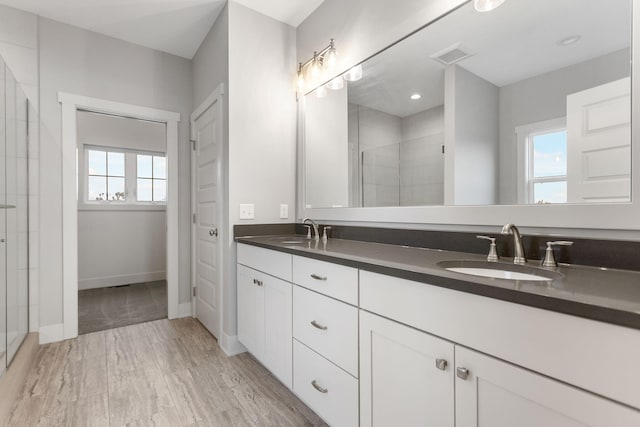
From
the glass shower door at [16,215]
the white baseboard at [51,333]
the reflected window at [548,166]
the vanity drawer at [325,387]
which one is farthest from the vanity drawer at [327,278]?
the white baseboard at [51,333]

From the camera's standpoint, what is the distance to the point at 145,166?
177 inches

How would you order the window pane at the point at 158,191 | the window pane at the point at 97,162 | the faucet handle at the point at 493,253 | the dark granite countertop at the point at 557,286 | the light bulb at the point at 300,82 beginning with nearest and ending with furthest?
the dark granite countertop at the point at 557,286 < the faucet handle at the point at 493,253 < the light bulb at the point at 300,82 < the window pane at the point at 97,162 < the window pane at the point at 158,191

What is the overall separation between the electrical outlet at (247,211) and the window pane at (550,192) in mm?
1739

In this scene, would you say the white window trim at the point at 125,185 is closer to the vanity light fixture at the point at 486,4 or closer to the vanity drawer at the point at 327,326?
the vanity drawer at the point at 327,326

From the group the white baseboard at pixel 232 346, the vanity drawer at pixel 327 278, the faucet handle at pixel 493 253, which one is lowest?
the white baseboard at pixel 232 346

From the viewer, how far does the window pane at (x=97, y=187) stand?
411 cm

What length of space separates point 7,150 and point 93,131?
238cm

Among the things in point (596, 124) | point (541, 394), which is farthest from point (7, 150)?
point (596, 124)

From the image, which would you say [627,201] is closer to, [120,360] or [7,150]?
[120,360]

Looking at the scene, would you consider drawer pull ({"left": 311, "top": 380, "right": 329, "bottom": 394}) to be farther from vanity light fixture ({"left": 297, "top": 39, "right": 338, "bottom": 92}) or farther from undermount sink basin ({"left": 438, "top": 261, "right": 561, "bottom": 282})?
vanity light fixture ({"left": 297, "top": 39, "right": 338, "bottom": 92})

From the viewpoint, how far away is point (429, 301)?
0.95m

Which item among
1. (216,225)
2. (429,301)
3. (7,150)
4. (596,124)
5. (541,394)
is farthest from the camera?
(216,225)

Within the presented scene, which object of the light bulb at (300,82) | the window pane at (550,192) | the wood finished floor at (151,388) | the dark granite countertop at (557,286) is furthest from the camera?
the light bulb at (300,82)

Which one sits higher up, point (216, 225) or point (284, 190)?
point (284, 190)
